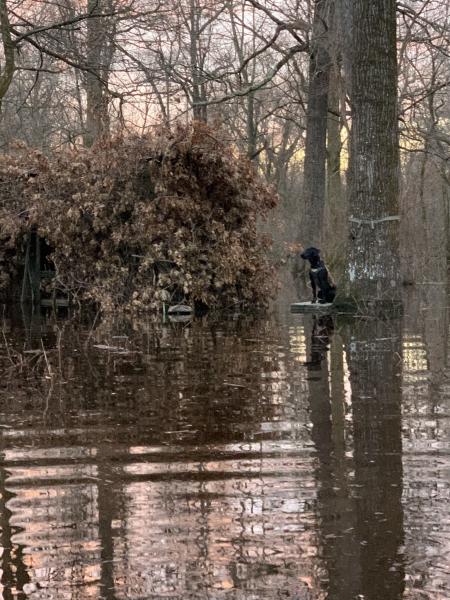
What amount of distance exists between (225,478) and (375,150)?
10576 mm

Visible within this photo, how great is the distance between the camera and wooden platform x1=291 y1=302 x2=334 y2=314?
15348 millimetres

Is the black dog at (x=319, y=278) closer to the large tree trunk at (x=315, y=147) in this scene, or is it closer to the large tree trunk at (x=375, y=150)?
the large tree trunk at (x=375, y=150)

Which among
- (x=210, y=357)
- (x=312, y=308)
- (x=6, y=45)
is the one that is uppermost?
(x=6, y=45)

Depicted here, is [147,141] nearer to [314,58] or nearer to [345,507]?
[314,58]

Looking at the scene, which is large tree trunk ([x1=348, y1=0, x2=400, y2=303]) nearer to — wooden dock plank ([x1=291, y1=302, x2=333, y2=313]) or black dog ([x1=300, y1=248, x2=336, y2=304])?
wooden dock plank ([x1=291, y1=302, x2=333, y2=313])

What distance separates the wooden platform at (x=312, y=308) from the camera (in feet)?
50.4

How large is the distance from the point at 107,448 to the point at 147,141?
39.7 ft

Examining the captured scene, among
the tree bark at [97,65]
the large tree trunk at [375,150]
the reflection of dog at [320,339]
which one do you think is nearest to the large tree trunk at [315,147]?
the tree bark at [97,65]

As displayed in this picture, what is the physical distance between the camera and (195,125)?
631 inches

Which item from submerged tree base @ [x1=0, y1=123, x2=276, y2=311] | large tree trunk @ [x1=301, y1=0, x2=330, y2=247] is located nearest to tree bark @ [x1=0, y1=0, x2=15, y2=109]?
submerged tree base @ [x1=0, y1=123, x2=276, y2=311]

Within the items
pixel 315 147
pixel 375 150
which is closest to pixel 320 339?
pixel 375 150

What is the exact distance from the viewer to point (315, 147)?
26078mm

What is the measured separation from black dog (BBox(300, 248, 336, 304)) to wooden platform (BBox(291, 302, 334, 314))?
32 centimetres

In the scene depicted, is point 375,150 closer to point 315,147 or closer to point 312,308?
point 312,308
